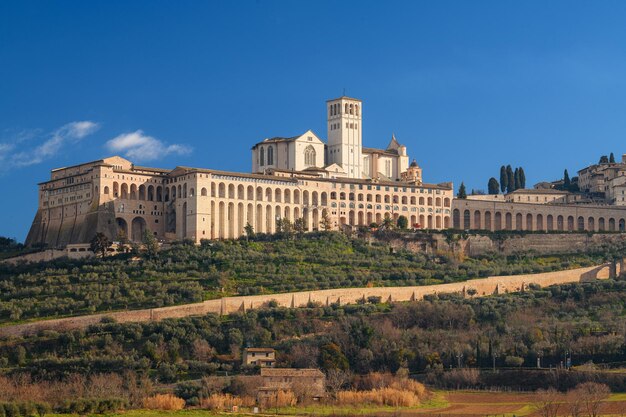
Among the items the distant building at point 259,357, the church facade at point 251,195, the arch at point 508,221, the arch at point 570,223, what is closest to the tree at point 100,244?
the church facade at point 251,195

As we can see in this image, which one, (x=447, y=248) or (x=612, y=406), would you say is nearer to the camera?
(x=612, y=406)

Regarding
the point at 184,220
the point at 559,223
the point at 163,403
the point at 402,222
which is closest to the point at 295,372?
the point at 163,403

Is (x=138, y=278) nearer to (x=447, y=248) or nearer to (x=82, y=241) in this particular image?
(x=82, y=241)

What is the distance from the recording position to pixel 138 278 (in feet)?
283

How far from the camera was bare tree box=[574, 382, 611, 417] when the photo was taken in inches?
2349

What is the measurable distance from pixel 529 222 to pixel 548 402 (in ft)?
162

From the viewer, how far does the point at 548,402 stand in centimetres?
6269

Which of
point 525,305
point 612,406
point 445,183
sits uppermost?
point 445,183

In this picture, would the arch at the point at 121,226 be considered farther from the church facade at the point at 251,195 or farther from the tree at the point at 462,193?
the tree at the point at 462,193

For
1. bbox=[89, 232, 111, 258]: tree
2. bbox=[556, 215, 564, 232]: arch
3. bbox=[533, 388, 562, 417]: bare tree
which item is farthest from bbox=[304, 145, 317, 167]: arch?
bbox=[533, 388, 562, 417]: bare tree

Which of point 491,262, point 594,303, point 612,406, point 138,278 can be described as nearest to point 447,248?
point 491,262

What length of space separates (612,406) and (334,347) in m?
17.3

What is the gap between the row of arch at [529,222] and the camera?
10900cm

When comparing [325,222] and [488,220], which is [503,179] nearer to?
[488,220]
